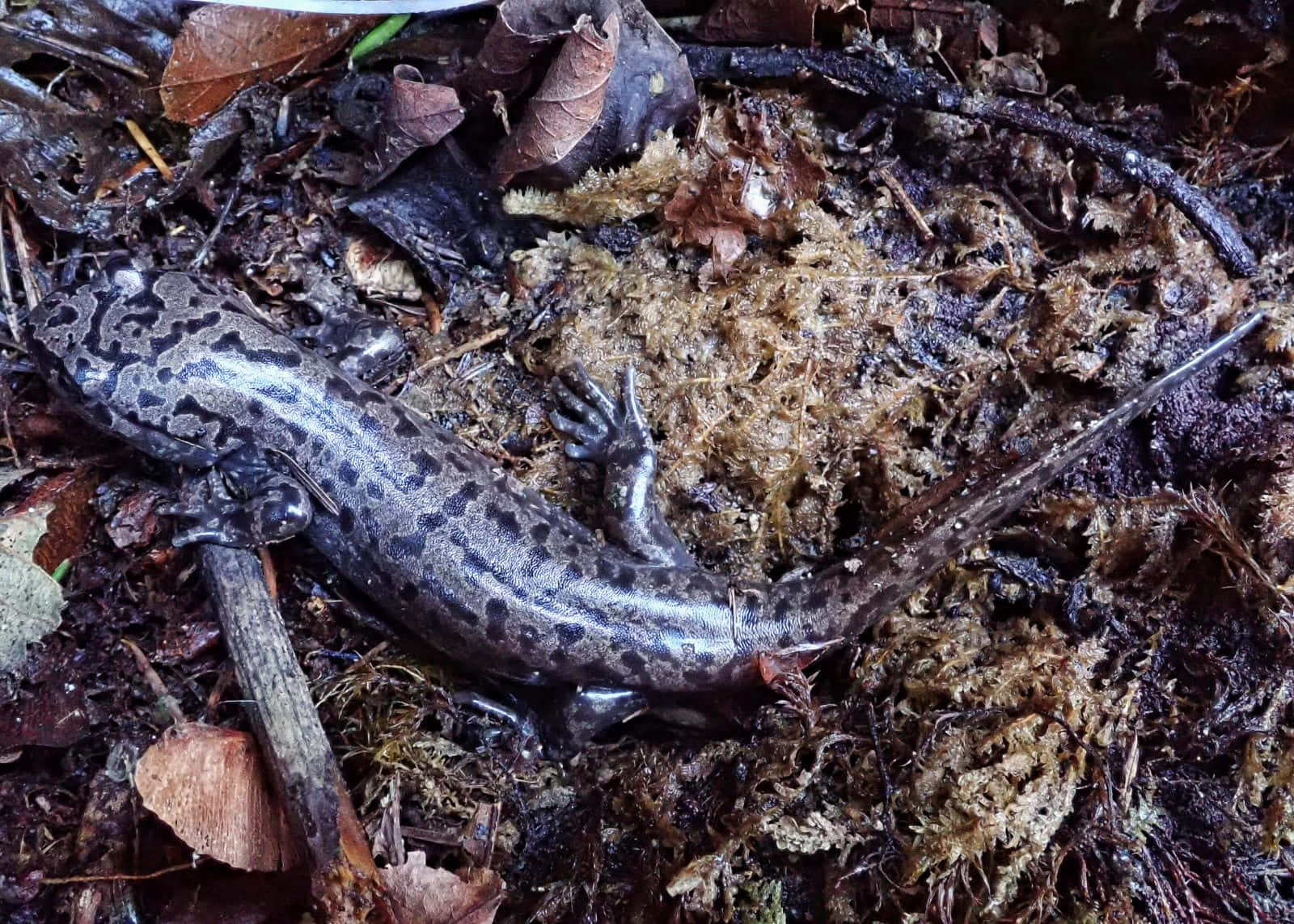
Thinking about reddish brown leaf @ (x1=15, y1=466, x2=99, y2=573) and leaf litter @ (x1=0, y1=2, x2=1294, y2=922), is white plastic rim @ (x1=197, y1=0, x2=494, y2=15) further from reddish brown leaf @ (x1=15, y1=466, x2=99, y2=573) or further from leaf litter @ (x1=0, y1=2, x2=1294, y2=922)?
reddish brown leaf @ (x1=15, y1=466, x2=99, y2=573)

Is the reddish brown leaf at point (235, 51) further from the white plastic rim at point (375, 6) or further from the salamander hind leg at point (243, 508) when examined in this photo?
the salamander hind leg at point (243, 508)

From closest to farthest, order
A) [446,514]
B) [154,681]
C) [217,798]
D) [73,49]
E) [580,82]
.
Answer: [217,798] < [580,82] < [154,681] < [73,49] < [446,514]

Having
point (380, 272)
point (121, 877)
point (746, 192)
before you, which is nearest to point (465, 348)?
point (380, 272)

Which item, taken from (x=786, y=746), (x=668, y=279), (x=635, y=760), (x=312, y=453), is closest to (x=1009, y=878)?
(x=786, y=746)

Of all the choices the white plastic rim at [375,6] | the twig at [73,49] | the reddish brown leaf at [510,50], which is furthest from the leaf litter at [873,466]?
the twig at [73,49]

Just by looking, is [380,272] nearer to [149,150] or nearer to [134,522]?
[149,150]

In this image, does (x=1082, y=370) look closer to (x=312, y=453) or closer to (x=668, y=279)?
(x=668, y=279)
